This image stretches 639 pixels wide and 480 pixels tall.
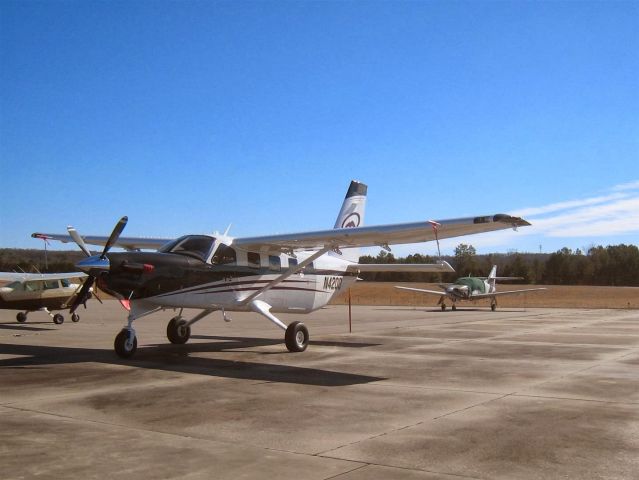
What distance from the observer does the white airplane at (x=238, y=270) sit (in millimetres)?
12312

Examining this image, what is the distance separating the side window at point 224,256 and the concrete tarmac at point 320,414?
2.24 metres

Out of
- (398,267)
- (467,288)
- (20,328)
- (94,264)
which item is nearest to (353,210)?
(398,267)

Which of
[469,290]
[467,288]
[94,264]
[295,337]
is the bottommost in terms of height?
[295,337]

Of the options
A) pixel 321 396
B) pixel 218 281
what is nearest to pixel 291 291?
pixel 218 281

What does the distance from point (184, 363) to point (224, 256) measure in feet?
9.48

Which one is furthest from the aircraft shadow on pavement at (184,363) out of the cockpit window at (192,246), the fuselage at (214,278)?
the cockpit window at (192,246)

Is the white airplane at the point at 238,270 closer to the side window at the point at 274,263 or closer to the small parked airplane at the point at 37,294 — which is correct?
the side window at the point at 274,263

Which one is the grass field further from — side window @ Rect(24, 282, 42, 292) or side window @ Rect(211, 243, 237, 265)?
side window @ Rect(211, 243, 237, 265)

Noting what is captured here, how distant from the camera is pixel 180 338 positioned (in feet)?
54.7

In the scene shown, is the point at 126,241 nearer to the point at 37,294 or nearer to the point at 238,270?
the point at 238,270

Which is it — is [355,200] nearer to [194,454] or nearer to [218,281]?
[218,281]

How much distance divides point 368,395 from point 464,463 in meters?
3.56

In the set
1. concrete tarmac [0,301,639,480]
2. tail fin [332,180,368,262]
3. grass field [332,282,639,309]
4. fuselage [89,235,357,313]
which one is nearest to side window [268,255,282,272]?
fuselage [89,235,357,313]

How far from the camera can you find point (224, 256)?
1461 cm
